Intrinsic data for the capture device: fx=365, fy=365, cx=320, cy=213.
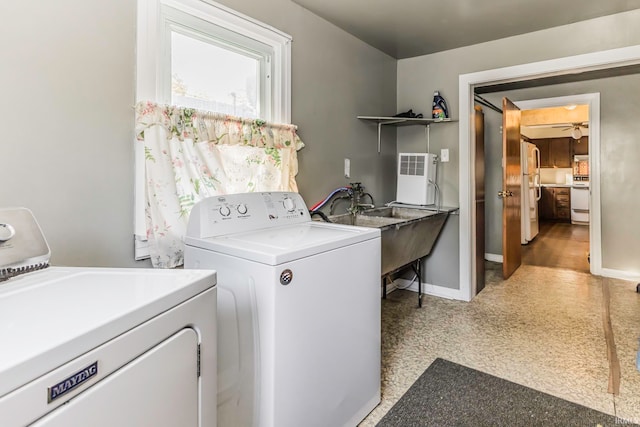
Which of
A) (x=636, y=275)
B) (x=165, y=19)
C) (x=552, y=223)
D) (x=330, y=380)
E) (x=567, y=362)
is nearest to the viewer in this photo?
(x=330, y=380)

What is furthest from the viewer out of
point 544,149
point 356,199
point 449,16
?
point 544,149

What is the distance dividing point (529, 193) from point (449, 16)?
422 cm

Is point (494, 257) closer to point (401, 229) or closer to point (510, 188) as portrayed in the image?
point (510, 188)

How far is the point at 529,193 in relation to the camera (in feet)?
19.3

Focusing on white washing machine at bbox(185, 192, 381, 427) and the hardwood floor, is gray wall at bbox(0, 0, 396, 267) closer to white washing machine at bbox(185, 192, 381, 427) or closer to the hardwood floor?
white washing machine at bbox(185, 192, 381, 427)

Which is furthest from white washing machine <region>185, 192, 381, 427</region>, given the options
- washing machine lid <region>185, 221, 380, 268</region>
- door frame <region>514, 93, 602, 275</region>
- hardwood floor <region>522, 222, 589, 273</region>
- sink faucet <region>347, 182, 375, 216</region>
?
hardwood floor <region>522, 222, 589, 273</region>

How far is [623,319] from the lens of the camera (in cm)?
284

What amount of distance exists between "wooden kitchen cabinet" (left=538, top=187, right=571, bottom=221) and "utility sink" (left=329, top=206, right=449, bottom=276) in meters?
6.52

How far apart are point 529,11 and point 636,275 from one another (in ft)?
10.3

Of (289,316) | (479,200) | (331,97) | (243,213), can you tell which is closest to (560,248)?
(479,200)

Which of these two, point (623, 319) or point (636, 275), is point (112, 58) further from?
point (636, 275)

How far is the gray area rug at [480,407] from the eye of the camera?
5.48 ft

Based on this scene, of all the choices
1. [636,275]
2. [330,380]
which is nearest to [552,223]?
[636,275]

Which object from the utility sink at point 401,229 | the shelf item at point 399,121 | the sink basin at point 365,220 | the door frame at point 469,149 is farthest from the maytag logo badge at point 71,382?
the door frame at point 469,149
